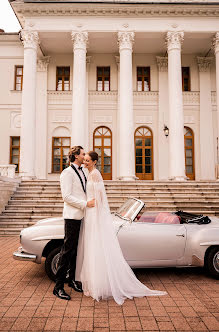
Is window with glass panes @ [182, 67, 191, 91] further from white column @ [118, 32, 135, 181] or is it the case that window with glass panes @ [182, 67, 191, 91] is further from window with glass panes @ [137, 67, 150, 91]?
white column @ [118, 32, 135, 181]

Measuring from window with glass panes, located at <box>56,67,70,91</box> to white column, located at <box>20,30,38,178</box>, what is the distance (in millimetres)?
3476

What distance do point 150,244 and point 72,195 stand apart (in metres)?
1.66

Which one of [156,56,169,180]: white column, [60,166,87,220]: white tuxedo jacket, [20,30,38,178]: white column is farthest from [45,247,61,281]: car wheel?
[156,56,169,180]: white column

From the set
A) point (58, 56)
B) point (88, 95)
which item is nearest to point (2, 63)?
point (58, 56)

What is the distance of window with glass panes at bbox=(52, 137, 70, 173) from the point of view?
1919 centimetres

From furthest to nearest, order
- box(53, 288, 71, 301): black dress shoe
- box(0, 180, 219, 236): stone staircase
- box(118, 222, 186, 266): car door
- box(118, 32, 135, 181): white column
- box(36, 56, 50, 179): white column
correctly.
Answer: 1. box(36, 56, 50, 179): white column
2. box(118, 32, 135, 181): white column
3. box(0, 180, 219, 236): stone staircase
4. box(118, 222, 186, 266): car door
5. box(53, 288, 71, 301): black dress shoe

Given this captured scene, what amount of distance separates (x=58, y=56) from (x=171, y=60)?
846 centimetres

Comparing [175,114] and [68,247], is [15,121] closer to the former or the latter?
[175,114]

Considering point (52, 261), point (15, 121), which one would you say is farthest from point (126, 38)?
point (52, 261)

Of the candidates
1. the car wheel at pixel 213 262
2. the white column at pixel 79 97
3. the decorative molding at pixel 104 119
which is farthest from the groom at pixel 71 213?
the decorative molding at pixel 104 119

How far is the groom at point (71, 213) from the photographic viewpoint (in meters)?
3.93

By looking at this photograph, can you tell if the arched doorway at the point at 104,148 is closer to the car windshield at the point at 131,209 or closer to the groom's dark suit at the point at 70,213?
the car windshield at the point at 131,209

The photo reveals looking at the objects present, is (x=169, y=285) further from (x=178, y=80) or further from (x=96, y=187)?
(x=178, y=80)

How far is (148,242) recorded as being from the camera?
15.3ft
